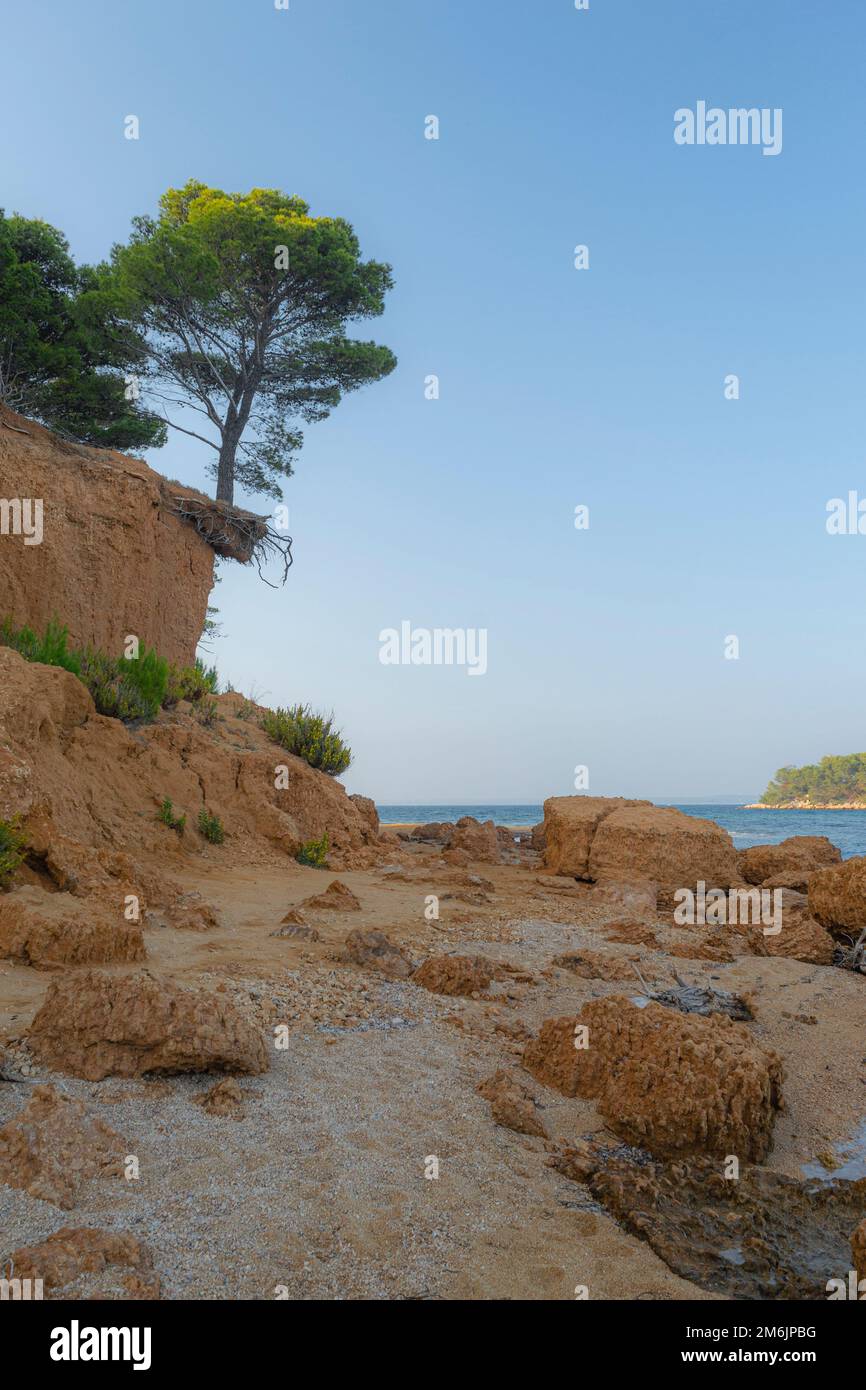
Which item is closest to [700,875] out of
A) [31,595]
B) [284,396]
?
[31,595]

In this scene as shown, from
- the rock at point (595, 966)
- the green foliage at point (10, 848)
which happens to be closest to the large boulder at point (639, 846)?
the rock at point (595, 966)

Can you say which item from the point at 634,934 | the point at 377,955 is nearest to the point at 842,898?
the point at 634,934

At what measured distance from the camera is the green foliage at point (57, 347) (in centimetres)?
1772

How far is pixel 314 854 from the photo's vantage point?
10.4 meters

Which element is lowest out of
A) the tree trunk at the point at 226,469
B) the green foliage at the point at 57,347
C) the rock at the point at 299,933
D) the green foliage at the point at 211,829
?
the rock at the point at 299,933

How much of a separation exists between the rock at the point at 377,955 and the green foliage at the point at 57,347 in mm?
16343

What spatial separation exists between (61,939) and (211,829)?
16.1 feet

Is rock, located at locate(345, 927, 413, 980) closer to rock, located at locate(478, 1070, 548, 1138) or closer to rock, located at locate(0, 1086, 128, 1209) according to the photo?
rock, located at locate(478, 1070, 548, 1138)

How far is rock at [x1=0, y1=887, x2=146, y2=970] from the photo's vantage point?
188 inches

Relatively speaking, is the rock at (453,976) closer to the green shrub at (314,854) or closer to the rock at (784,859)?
the green shrub at (314,854)

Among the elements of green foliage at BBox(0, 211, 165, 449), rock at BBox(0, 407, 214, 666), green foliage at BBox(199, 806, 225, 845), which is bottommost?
green foliage at BBox(199, 806, 225, 845)

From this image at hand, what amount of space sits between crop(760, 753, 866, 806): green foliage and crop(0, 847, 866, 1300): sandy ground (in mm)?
79427

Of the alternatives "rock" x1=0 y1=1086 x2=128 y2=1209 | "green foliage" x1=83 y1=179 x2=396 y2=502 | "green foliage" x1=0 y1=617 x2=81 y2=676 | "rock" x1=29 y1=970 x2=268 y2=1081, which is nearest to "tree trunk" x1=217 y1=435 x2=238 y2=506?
"green foliage" x1=83 y1=179 x2=396 y2=502
